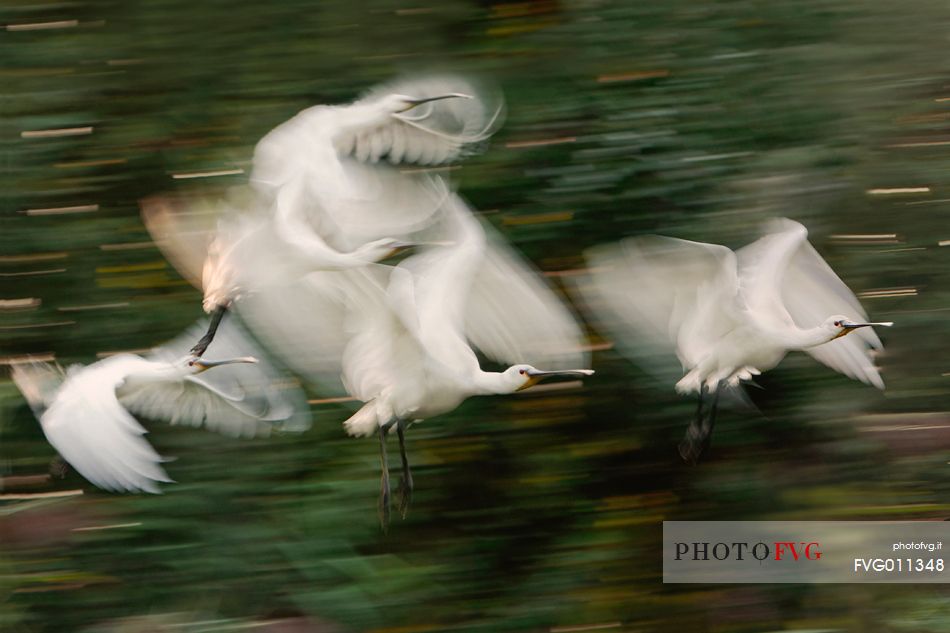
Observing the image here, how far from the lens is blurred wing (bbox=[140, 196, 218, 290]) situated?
1771mm

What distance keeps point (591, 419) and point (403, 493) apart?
1.02 ft

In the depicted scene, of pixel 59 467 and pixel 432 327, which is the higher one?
pixel 432 327

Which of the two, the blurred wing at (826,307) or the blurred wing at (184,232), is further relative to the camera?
the blurred wing at (184,232)

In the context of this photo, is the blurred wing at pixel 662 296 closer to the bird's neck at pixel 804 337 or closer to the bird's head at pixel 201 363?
the bird's neck at pixel 804 337

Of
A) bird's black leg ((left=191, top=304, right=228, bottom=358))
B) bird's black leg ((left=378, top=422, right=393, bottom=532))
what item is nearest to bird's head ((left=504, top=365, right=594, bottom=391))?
bird's black leg ((left=378, top=422, right=393, bottom=532))

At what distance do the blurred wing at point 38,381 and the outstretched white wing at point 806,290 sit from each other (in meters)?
1.06

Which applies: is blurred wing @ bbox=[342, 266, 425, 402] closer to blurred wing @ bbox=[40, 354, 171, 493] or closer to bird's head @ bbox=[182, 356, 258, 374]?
bird's head @ bbox=[182, 356, 258, 374]

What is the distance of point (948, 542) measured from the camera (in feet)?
5.69

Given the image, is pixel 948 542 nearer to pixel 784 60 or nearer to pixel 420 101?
pixel 784 60

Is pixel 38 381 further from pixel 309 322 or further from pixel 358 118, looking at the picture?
pixel 358 118

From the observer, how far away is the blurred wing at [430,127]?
169 cm

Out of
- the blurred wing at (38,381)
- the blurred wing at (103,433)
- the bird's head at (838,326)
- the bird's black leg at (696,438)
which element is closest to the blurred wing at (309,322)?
the blurred wing at (103,433)

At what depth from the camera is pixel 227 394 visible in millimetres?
1744

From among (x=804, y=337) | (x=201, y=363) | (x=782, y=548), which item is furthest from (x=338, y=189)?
(x=782, y=548)
